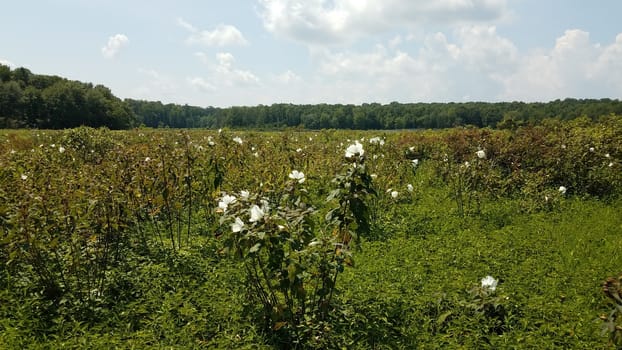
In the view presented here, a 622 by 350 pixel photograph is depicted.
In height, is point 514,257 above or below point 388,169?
below

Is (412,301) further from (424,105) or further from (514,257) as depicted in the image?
(424,105)

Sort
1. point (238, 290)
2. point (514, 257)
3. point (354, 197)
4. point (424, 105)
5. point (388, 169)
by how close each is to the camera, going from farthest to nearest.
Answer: point (424, 105)
point (388, 169)
point (514, 257)
point (238, 290)
point (354, 197)

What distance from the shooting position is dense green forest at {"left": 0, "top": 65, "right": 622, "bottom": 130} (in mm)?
37656

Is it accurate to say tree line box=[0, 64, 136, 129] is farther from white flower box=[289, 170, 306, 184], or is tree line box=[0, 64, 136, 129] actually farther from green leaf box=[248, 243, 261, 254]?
green leaf box=[248, 243, 261, 254]

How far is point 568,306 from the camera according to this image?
3.70 meters

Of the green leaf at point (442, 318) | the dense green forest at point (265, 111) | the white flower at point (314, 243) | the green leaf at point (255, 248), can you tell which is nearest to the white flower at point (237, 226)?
the green leaf at point (255, 248)

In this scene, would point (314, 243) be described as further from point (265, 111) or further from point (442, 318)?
point (265, 111)

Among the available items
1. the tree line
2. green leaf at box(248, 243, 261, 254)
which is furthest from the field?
the tree line

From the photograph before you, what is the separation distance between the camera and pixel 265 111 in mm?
64938

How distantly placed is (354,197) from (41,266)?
2.84 metres

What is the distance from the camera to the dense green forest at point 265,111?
37656 millimetres

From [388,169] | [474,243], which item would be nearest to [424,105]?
[388,169]

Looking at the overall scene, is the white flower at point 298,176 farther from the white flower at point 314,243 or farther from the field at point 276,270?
the white flower at point 314,243

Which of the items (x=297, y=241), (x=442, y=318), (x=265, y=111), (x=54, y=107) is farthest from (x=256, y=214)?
(x=265, y=111)
